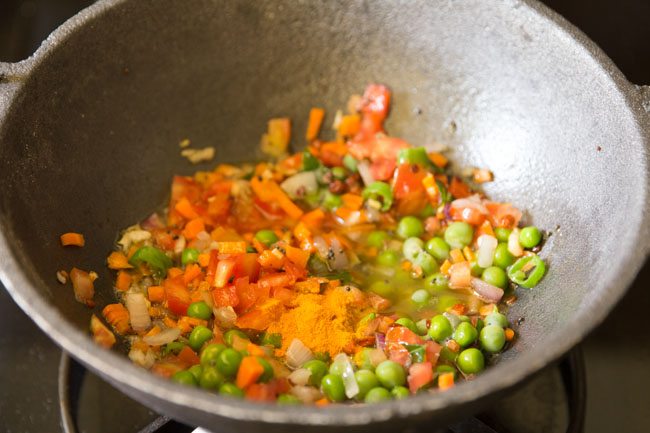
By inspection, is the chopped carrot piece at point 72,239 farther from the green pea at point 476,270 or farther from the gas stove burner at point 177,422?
the green pea at point 476,270

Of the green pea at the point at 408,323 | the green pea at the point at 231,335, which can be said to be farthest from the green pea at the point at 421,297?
the green pea at the point at 231,335

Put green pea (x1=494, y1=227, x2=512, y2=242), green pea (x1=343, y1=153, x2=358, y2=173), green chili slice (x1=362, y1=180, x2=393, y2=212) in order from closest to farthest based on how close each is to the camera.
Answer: green pea (x1=494, y1=227, x2=512, y2=242), green chili slice (x1=362, y1=180, x2=393, y2=212), green pea (x1=343, y1=153, x2=358, y2=173)

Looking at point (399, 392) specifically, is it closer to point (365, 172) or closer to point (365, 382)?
point (365, 382)

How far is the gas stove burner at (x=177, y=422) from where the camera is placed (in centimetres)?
212

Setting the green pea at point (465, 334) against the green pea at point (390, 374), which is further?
the green pea at point (465, 334)

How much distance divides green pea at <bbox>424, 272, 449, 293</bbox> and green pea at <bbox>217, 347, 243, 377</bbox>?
699 mm

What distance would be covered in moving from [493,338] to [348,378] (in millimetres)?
432

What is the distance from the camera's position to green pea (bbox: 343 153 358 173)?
8.73 ft

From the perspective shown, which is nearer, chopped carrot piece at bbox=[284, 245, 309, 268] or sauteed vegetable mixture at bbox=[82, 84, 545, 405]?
sauteed vegetable mixture at bbox=[82, 84, 545, 405]

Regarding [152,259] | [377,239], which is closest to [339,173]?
[377,239]

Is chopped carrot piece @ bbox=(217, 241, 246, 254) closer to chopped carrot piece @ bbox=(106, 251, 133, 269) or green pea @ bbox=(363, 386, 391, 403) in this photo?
chopped carrot piece @ bbox=(106, 251, 133, 269)

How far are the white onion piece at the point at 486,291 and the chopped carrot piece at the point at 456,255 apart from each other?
0.10m

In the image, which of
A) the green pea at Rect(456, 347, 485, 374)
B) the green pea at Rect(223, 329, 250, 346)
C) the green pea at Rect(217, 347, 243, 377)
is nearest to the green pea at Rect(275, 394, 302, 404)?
the green pea at Rect(217, 347, 243, 377)

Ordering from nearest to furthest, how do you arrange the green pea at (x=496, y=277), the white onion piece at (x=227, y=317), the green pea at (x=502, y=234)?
the white onion piece at (x=227, y=317)
the green pea at (x=496, y=277)
the green pea at (x=502, y=234)
